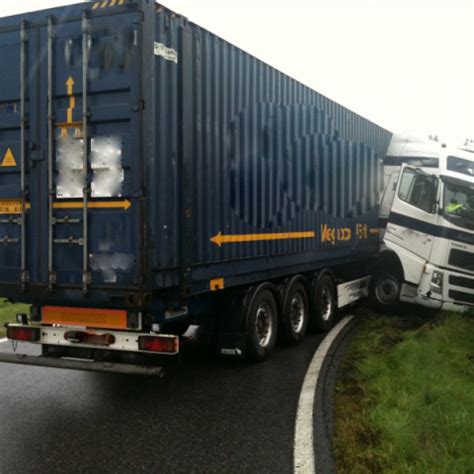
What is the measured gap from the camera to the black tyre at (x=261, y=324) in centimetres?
648

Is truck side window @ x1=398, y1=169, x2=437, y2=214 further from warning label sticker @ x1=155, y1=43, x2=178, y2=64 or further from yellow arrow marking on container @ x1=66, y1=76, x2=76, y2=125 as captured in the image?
yellow arrow marking on container @ x1=66, y1=76, x2=76, y2=125

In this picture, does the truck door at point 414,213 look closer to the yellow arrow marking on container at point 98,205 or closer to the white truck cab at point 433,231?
the white truck cab at point 433,231

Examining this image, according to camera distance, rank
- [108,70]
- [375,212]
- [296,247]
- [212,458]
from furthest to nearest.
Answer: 1. [375,212]
2. [296,247]
3. [108,70]
4. [212,458]

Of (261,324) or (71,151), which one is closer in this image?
(71,151)

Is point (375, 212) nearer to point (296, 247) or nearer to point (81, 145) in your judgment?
point (296, 247)

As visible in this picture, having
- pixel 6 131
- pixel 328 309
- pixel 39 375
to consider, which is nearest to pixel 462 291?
pixel 328 309

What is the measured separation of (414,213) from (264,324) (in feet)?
14.9

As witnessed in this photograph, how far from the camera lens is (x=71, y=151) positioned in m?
5.03

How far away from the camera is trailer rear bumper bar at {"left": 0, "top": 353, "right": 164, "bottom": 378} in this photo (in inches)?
→ 189

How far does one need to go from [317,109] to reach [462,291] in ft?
13.5

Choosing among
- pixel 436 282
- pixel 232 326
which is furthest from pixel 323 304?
pixel 232 326

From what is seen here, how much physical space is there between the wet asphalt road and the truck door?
14.1 feet

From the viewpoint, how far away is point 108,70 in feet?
15.9

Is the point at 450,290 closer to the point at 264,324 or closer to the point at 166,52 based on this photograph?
the point at 264,324
